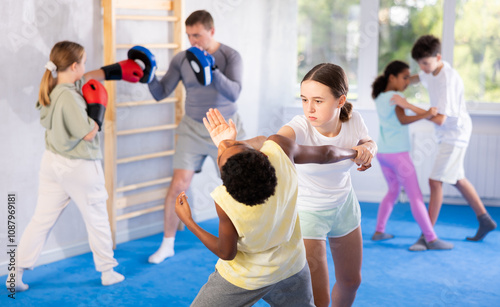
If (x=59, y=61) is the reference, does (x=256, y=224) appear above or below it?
below

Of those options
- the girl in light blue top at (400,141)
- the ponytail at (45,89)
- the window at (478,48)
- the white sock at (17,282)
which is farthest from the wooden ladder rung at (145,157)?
the window at (478,48)

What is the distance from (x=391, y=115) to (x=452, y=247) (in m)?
0.98

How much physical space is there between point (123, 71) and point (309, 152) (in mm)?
1910

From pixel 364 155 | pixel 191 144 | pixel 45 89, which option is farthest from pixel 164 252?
pixel 364 155

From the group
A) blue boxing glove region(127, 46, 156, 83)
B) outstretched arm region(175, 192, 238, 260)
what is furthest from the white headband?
outstretched arm region(175, 192, 238, 260)

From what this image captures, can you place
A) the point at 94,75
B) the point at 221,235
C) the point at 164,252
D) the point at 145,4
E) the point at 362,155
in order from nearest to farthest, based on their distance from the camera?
1. the point at 221,235
2. the point at 362,155
3. the point at 94,75
4. the point at 164,252
5. the point at 145,4

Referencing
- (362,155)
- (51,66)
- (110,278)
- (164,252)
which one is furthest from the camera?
(164,252)

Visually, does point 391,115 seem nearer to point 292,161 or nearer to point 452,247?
point 452,247

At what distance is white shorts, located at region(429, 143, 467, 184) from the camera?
13.0 ft

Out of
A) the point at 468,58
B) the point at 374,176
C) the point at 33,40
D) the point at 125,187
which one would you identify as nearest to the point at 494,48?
the point at 468,58

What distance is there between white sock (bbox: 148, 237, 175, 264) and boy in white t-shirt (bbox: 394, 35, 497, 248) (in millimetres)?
1772

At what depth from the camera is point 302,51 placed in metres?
5.56

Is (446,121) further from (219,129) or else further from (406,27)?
(219,129)

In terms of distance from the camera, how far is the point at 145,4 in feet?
12.8
